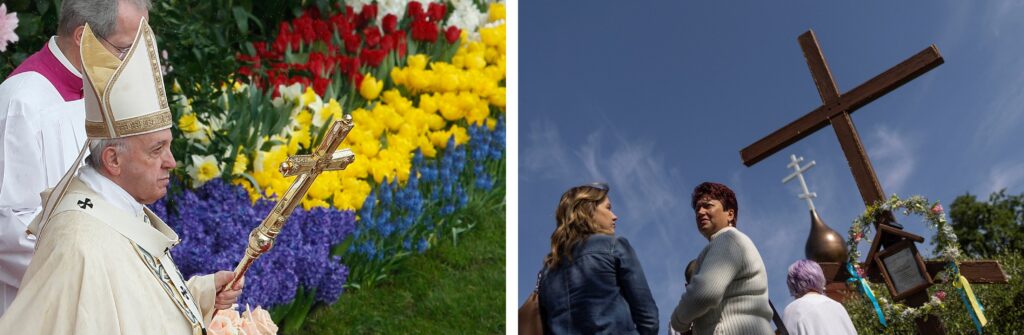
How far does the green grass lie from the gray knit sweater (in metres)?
1.53

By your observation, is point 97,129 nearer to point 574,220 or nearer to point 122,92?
point 122,92

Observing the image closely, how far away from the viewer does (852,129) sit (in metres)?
5.16

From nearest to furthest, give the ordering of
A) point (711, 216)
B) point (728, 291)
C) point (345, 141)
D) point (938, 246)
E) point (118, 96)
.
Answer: point (118, 96) → point (728, 291) → point (711, 216) → point (345, 141) → point (938, 246)

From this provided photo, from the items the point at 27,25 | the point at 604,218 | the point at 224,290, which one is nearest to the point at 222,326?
the point at 224,290

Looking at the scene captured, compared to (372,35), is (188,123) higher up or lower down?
lower down

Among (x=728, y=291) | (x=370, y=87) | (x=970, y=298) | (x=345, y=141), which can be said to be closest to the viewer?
(x=728, y=291)

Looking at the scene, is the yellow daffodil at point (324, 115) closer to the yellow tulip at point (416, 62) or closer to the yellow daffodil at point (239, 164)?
the yellow daffodil at point (239, 164)

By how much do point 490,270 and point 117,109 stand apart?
293 centimetres

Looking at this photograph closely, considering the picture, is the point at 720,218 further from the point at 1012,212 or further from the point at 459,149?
the point at 1012,212

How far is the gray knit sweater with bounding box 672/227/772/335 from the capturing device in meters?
2.94

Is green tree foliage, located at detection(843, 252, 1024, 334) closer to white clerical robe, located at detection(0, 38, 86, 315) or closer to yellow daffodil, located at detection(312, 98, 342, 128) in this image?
yellow daffodil, located at detection(312, 98, 342, 128)

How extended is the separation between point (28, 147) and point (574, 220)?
154cm

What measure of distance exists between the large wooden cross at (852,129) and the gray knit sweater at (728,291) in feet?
7.13

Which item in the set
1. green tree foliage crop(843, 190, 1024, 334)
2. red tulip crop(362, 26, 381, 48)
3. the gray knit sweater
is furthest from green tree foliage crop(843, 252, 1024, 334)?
red tulip crop(362, 26, 381, 48)
